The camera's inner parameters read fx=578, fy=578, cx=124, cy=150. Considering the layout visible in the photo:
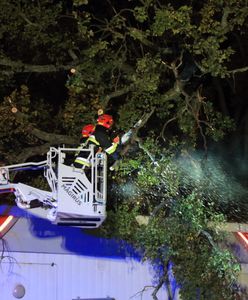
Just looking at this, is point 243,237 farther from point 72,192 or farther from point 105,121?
point 72,192

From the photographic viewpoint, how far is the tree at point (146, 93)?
8.69m

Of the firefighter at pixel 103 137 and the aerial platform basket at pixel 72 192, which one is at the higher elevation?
the firefighter at pixel 103 137

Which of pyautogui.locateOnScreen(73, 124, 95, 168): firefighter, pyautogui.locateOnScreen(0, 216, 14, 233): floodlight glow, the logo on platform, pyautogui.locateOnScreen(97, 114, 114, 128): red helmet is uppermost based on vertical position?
pyautogui.locateOnScreen(97, 114, 114, 128): red helmet

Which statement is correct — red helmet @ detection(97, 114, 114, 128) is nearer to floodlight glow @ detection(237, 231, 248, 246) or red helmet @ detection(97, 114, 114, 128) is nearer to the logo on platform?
the logo on platform

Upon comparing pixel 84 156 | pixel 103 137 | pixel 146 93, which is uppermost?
pixel 146 93

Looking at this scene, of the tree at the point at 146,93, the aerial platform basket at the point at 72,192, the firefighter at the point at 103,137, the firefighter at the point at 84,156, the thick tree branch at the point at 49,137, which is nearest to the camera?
the aerial platform basket at the point at 72,192

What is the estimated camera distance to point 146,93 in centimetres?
918

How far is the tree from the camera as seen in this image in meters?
8.69

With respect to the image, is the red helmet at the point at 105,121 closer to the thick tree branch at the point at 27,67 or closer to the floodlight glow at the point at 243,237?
the thick tree branch at the point at 27,67

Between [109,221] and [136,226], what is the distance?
0.45m

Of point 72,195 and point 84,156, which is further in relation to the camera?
point 84,156

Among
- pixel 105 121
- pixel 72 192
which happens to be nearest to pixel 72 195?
pixel 72 192

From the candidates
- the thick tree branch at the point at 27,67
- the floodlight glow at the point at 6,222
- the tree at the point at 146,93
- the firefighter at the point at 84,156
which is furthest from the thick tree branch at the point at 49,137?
the firefighter at the point at 84,156

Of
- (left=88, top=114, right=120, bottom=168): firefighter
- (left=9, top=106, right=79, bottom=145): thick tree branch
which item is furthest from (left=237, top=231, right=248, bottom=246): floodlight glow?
(left=9, top=106, right=79, bottom=145): thick tree branch
